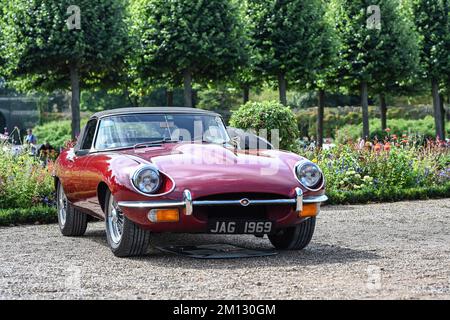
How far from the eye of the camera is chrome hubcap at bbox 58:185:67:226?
10952 millimetres

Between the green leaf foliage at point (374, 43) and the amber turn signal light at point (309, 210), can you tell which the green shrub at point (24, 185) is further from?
the green leaf foliage at point (374, 43)

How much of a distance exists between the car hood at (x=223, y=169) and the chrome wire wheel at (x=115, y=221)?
53 centimetres

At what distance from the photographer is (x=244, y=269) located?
7594 millimetres

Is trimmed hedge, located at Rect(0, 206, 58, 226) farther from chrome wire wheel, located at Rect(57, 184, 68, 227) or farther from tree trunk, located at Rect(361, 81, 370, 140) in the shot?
tree trunk, located at Rect(361, 81, 370, 140)

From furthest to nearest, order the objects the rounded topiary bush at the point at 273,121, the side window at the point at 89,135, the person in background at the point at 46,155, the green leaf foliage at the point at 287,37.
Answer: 1. the green leaf foliage at the point at 287,37
2. the rounded topiary bush at the point at 273,121
3. the person in background at the point at 46,155
4. the side window at the point at 89,135

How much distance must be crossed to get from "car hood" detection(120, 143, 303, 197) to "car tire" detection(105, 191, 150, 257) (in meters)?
0.56

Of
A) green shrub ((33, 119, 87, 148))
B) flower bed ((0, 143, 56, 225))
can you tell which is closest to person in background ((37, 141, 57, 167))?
flower bed ((0, 143, 56, 225))

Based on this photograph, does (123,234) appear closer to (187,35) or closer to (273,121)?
(273,121)

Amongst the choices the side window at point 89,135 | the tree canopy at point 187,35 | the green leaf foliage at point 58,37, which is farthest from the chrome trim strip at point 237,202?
the tree canopy at point 187,35

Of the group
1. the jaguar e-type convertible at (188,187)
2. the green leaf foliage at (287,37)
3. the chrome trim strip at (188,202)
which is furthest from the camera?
the green leaf foliage at (287,37)

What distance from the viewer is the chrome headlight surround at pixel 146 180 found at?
805cm

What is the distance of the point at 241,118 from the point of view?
54.3 feet

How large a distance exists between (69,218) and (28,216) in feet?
7.47

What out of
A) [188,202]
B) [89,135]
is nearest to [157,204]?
[188,202]
